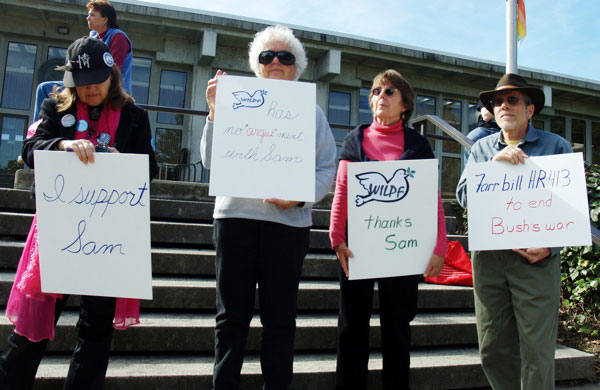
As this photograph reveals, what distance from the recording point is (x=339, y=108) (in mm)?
9945

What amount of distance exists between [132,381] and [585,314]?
371 cm

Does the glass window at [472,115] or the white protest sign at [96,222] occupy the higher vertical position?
the glass window at [472,115]

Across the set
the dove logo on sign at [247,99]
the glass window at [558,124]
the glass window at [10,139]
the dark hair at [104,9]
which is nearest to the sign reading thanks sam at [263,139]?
the dove logo on sign at [247,99]

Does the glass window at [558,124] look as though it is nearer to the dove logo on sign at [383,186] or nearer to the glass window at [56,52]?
the dove logo on sign at [383,186]

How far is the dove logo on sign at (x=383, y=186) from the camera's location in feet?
7.09

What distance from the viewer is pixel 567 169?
6.54 ft

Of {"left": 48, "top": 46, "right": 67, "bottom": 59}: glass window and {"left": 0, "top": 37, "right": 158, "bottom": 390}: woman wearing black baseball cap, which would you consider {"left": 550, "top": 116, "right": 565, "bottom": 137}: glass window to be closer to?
{"left": 48, "top": 46, "right": 67, "bottom": 59}: glass window

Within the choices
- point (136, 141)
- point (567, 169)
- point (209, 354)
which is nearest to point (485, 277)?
point (567, 169)

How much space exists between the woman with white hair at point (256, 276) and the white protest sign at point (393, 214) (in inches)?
12.8

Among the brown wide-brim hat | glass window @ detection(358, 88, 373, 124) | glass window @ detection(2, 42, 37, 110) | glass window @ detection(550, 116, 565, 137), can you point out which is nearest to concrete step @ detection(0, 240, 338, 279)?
the brown wide-brim hat

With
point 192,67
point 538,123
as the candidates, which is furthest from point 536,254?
point 538,123

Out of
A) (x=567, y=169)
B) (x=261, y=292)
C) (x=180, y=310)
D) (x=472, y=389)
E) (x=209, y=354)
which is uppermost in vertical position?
(x=567, y=169)

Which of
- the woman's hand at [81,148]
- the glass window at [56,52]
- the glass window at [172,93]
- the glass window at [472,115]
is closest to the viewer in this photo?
the woman's hand at [81,148]

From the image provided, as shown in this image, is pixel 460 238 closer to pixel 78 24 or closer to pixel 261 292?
pixel 261 292
